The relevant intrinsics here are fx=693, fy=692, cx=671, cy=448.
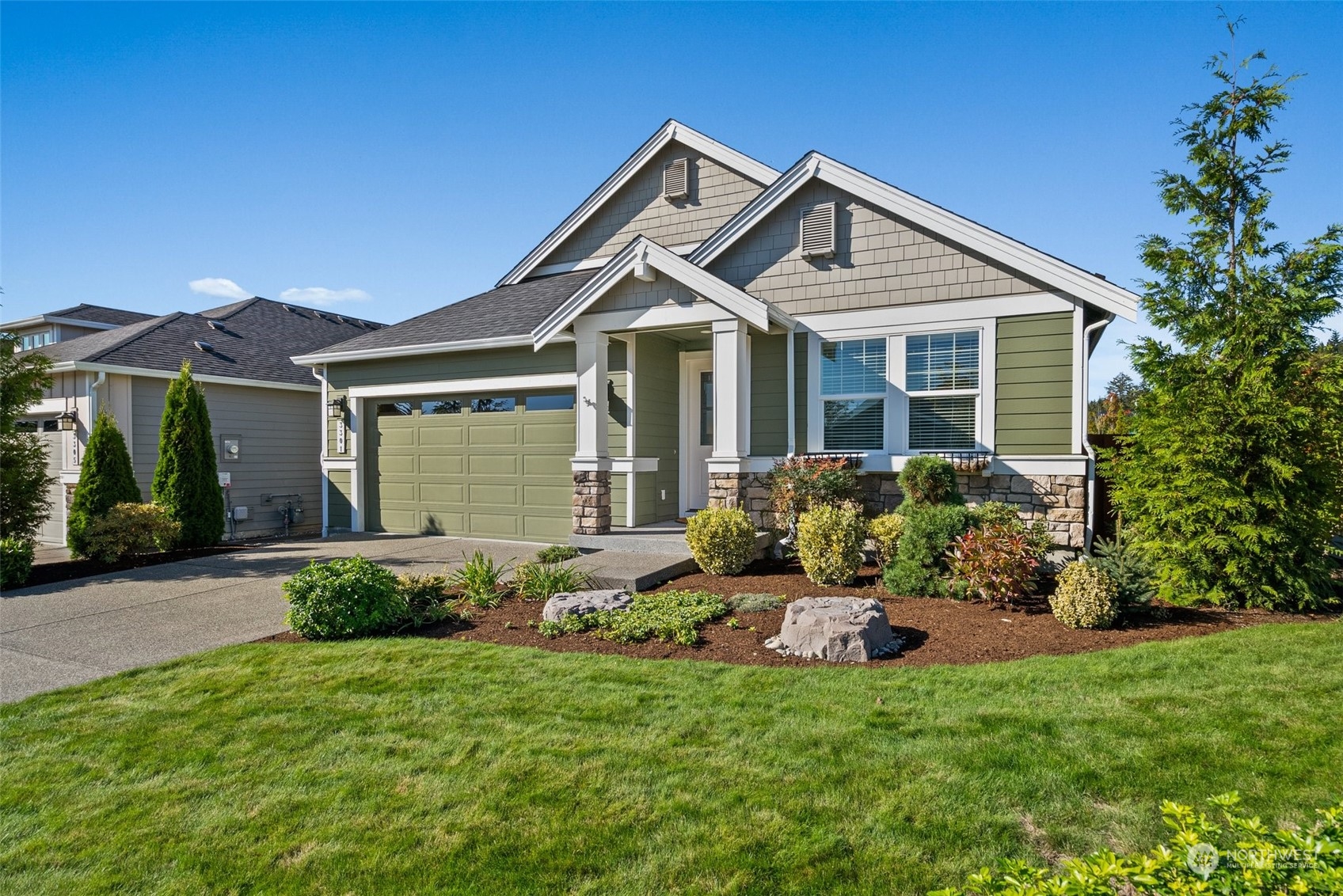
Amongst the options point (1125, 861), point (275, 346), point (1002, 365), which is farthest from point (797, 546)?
point (275, 346)

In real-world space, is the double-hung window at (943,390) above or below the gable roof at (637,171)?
below

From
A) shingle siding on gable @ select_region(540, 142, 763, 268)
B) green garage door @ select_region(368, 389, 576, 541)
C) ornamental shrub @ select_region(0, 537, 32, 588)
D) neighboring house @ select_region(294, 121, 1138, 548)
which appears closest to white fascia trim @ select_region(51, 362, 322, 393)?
neighboring house @ select_region(294, 121, 1138, 548)

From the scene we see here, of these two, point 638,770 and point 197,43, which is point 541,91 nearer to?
point 197,43

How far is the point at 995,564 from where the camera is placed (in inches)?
254

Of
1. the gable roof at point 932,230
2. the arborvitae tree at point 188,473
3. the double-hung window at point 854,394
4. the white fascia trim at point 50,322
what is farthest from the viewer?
the white fascia trim at point 50,322

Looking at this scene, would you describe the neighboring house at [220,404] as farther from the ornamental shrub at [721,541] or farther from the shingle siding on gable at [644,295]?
the ornamental shrub at [721,541]

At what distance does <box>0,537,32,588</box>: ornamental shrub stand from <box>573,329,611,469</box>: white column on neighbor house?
677 cm

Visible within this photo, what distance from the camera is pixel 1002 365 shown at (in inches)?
338

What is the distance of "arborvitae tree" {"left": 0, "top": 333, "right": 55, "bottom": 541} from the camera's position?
9688 millimetres

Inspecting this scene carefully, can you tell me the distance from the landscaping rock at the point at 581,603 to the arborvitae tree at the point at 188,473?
7.77 metres

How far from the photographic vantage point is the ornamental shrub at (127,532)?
9.70m

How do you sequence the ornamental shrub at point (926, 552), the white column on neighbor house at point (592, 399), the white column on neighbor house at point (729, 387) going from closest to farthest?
the ornamental shrub at point (926, 552) → the white column on neighbor house at point (729, 387) → the white column on neighbor house at point (592, 399)

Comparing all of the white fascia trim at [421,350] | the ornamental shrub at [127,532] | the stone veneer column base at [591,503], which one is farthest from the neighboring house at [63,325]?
the stone veneer column base at [591,503]

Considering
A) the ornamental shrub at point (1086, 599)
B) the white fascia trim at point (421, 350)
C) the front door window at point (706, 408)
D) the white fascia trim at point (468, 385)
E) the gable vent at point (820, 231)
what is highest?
the gable vent at point (820, 231)
